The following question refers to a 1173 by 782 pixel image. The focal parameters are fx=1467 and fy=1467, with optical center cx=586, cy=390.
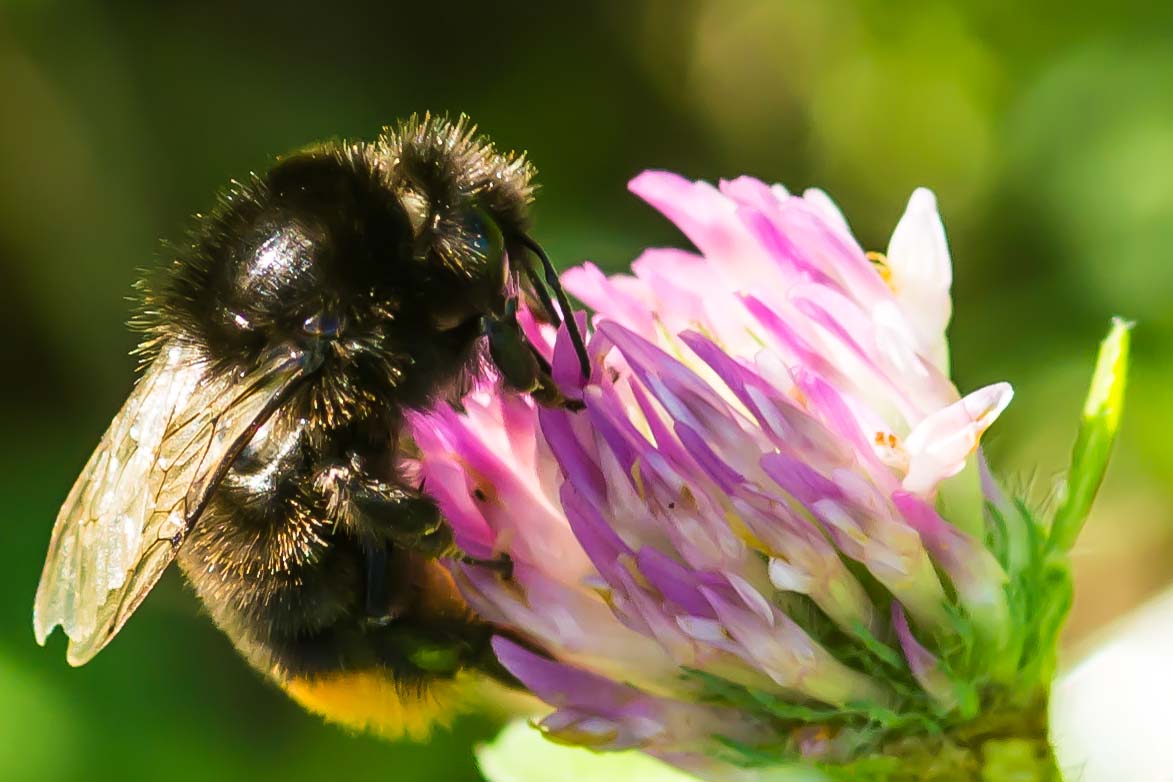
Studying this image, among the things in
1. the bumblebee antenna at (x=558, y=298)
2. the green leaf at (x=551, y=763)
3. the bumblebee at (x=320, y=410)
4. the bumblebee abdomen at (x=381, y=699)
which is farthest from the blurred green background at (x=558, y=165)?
the bumblebee antenna at (x=558, y=298)

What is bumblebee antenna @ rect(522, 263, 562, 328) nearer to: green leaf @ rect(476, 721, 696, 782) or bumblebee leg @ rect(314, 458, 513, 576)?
bumblebee leg @ rect(314, 458, 513, 576)

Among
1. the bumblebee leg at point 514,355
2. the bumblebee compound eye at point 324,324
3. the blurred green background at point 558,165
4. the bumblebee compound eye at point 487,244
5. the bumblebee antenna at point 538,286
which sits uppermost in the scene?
the blurred green background at point 558,165

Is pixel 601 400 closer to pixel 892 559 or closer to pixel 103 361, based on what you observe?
pixel 892 559

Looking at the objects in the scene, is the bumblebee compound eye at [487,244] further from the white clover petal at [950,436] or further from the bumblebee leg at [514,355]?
the white clover petal at [950,436]

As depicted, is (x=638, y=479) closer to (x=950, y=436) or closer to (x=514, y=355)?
(x=514, y=355)

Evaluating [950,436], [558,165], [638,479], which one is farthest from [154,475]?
[558,165]

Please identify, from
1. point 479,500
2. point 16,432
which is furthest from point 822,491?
point 16,432

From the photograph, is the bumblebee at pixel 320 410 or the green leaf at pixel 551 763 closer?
the bumblebee at pixel 320 410

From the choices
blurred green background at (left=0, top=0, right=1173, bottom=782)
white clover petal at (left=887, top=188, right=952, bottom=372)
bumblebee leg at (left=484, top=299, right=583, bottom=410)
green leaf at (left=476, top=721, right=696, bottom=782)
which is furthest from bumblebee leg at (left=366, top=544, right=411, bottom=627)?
blurred green background at (left=0, top=0, right=1173, bottom=782)
